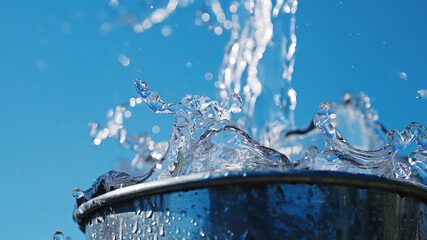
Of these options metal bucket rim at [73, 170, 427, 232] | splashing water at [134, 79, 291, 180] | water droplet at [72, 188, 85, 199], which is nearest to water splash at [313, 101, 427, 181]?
splashing water at [134, 79, 291, 180]

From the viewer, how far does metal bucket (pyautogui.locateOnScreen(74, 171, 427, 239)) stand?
26.4 inches

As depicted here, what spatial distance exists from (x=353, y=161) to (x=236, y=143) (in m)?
0.26

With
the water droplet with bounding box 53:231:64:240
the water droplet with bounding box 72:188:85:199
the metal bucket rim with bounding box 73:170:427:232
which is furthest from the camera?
the water droplet with bounding box 53:231:64:240

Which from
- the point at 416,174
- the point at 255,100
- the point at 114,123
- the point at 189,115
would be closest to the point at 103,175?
the point at 189,115

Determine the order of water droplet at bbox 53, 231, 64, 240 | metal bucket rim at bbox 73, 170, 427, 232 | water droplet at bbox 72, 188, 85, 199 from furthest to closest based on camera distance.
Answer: water droplet at bbox 53, 231, 64, 240 → water droplet at bbox 72, 188, 85, 199 → metal bucket rim at bbox 73, 170, 427, 232

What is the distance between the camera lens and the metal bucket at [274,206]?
0.67 metres

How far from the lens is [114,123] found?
1.69 m

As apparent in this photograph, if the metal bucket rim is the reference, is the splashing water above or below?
above

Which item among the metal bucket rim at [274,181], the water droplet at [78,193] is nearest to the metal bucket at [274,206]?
the metal bucket rim at [274,181]

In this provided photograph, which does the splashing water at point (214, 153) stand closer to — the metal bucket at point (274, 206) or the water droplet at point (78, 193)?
the water droplet at point (78, 193)

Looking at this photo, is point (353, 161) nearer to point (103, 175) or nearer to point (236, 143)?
point (236, 143)

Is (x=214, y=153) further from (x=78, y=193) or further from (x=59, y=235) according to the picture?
(x=59, y=235)

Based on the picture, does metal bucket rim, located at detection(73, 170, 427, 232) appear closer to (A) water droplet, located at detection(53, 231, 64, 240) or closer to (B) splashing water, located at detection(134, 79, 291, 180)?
(B) splashing water, located at detection(134, 79, 291, 180)

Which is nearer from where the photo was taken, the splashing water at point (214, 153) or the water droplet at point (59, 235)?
the splashing water at point (214, 153)
